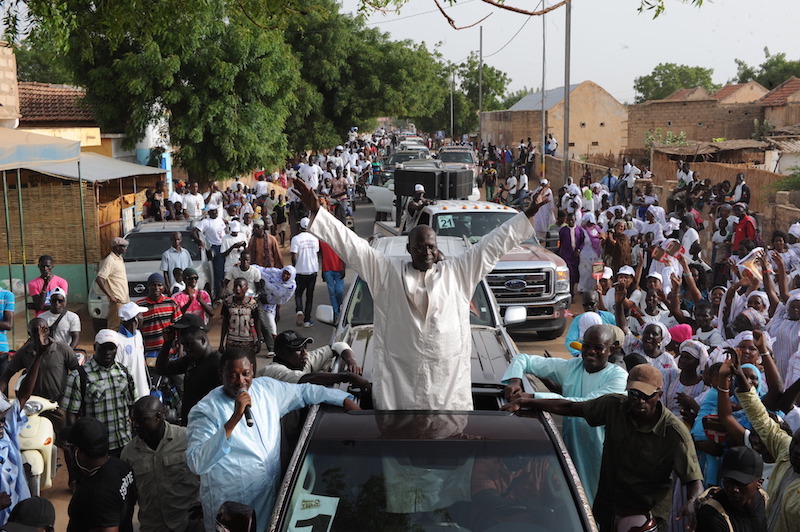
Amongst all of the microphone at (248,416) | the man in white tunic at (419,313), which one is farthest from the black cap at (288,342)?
the microphone at (248,416)

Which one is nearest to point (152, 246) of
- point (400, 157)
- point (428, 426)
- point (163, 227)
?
point (163, 227)

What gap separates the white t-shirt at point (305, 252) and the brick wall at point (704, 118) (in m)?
38.6

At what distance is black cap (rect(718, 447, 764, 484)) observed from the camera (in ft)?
13.3

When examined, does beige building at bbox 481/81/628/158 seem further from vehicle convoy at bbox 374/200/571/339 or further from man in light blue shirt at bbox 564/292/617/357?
man in light blue shirt at bbox 564/292/617/357

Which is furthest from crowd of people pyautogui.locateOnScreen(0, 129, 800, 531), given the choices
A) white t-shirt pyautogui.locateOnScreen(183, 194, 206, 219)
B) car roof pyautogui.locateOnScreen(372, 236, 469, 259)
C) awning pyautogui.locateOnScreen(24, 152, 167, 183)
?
white t-shirt pyautogui.locateOnScreen(183, 194, 206, 219)

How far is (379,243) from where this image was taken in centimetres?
943

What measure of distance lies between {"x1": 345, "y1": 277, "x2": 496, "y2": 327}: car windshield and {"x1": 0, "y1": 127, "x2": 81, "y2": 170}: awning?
176 inches

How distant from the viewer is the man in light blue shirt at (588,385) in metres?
4.94

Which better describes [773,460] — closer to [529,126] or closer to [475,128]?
[529,126]

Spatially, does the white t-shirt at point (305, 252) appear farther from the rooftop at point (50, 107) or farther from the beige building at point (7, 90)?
the rooftop at point (50, 107)

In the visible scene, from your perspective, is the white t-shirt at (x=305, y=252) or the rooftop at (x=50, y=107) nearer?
the white t-shirt at (x=305, y=252)

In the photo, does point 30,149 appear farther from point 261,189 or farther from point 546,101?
point 546,101

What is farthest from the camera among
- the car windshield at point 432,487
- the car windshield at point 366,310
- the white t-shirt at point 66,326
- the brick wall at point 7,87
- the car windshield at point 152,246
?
the brick wall at point 7,87

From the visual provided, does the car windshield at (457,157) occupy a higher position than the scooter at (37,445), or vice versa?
the car windshield at (457,157)
